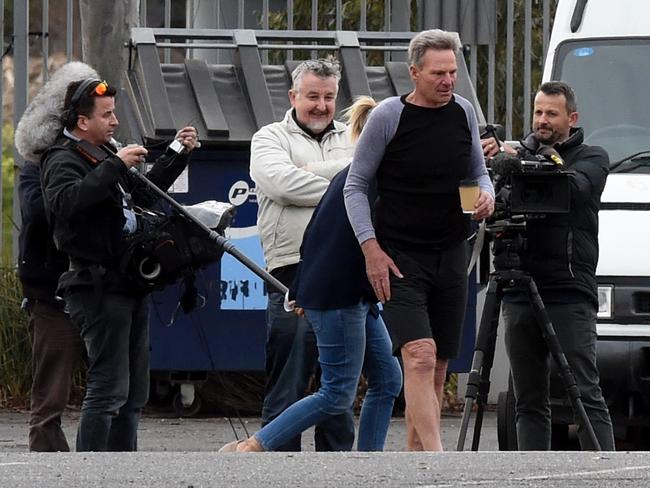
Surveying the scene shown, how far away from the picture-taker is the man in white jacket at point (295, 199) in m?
7.82

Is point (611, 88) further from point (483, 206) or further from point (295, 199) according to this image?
point (483, 206)

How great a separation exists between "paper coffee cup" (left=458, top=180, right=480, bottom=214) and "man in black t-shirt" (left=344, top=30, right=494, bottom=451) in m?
0.06

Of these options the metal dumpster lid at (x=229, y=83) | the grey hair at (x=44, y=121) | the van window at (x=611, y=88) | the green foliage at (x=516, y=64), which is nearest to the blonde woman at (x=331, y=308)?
the grey hair at (x=44, y=121)

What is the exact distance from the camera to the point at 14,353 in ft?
36.0

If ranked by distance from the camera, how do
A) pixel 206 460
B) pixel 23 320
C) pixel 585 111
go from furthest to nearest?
pixel 23 320, pixel 585 111, pixel 206 460

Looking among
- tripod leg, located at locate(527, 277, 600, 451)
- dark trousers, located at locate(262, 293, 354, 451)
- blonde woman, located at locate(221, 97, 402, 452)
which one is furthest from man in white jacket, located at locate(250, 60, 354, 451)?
tripod leg, located at locate(527, 277, 600, 451)

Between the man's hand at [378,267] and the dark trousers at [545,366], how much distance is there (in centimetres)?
81

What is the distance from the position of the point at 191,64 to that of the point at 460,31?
218cm

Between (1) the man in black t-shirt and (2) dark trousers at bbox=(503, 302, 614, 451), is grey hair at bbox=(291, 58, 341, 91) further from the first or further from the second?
(2) dark trousers at bbox=(503, 302, 614, 451)

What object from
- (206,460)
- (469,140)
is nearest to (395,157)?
(469,140)

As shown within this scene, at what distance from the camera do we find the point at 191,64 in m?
10.1

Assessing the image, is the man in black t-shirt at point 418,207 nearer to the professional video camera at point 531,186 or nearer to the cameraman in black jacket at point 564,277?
the professional video camera at point 531,186

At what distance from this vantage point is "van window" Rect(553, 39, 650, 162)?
894cm

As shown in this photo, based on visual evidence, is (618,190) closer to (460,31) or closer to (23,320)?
(460,31)
